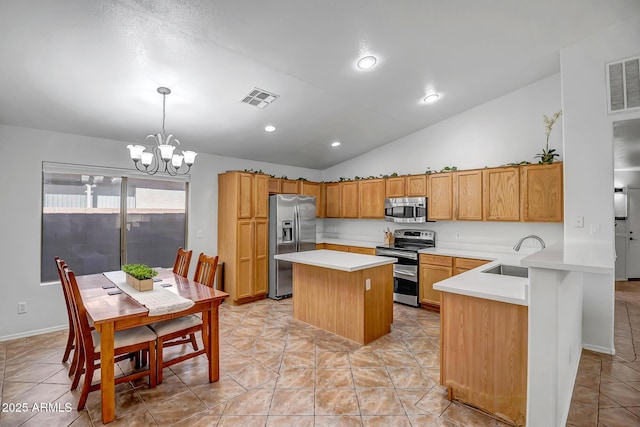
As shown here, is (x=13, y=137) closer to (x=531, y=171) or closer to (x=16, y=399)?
(x=16, y=399)

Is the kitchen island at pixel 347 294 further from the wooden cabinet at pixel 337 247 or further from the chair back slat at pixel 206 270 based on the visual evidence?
the wooden cabinet at pixel 337 247

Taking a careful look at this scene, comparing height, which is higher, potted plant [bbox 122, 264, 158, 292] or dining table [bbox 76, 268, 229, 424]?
potted plant [bbox 122, 264, 158, 292]

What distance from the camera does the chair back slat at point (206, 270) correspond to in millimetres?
3020

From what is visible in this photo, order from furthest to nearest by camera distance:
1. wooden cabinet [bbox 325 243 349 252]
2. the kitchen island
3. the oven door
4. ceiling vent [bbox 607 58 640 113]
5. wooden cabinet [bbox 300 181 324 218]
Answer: wooden cabinet [bbox 300 181 324 218], wooden cabinet [bbox 325 243 349 252], the oven door, the kitchen island, ceiling vent [bbox 607 58 640 113]

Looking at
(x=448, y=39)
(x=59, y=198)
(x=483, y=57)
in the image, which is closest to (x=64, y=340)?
(x=59, y=198)

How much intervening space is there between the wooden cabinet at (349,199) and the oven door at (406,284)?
1538 millimetres

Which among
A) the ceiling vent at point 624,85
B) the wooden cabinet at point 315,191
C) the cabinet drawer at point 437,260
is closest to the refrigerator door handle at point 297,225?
the wooden cabinet at point 315,191

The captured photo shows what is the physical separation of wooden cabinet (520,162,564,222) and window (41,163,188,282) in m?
5.10

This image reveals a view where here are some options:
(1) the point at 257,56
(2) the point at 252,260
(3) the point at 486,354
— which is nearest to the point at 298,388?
(3) the point at 486,354

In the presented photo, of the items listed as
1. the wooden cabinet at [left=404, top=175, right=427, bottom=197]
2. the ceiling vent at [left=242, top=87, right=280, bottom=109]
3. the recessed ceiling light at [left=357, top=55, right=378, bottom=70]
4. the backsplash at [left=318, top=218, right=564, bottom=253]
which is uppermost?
the recessed ceiling light at [left=357, top=55, right=378, bottom=70]

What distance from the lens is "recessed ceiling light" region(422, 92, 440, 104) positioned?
4.06 metres

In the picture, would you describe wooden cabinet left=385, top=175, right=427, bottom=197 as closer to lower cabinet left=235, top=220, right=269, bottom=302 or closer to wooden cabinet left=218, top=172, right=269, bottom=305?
wooden cabinet left=218, top=172, right=269, bottom=305

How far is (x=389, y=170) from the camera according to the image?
5820mm

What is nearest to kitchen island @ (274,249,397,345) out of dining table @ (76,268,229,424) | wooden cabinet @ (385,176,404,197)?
dining table @ (76,268,229,424)
